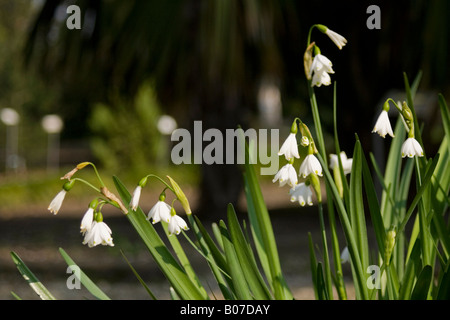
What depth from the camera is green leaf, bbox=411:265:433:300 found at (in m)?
1.15

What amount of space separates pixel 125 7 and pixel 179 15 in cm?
84

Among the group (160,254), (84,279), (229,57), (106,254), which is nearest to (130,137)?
(106,254)

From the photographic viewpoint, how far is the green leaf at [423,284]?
115 cm

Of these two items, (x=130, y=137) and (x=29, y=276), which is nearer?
(x=29, y=276)

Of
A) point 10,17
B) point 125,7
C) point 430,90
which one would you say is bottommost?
point 430,90

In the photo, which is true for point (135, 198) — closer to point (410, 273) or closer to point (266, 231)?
point (266, 231)

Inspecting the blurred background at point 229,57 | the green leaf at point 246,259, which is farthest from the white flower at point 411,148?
the blurred background at point 229,57

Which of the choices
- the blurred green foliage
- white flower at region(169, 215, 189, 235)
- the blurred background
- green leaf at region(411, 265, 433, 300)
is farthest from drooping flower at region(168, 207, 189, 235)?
the blurred green foliage

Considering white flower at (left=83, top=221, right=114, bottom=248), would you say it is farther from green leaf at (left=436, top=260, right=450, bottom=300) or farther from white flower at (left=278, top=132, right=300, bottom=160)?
green leaf at (left=436, top=260, right=450, bottom=300)

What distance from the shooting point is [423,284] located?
3.84 feet

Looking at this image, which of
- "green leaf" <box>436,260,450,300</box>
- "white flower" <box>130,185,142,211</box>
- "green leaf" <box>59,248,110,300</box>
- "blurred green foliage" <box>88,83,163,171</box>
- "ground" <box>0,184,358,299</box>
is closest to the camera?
"white flower" <box>130,185,142,211</box>

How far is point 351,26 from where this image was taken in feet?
20.3
